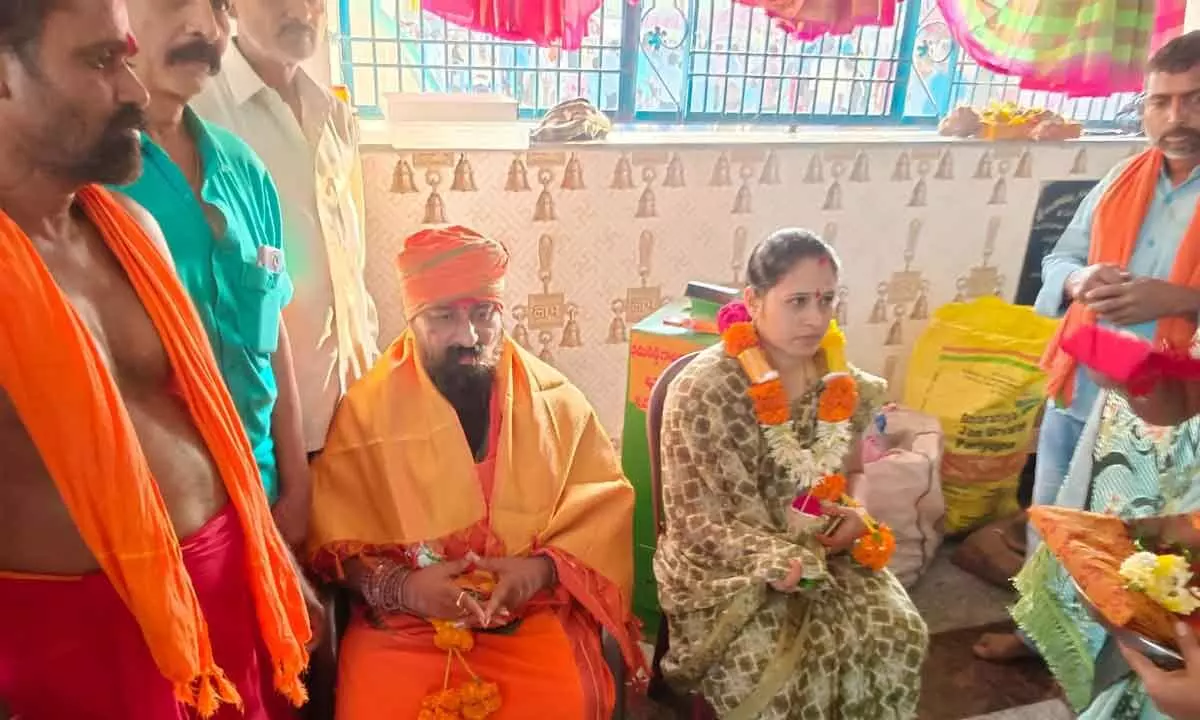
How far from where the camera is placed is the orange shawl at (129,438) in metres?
1.04

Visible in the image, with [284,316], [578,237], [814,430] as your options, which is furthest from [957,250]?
[284,316]

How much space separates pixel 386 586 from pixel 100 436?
861 millimetres

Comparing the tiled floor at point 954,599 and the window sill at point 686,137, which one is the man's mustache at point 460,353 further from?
the tiled floor at point 954,599

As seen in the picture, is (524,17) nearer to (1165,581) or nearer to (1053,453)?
(1053,453)

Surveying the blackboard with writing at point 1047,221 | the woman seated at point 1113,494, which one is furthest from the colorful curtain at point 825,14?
the woman seated at point 1113,494

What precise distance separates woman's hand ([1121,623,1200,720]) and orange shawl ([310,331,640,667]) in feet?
3.30

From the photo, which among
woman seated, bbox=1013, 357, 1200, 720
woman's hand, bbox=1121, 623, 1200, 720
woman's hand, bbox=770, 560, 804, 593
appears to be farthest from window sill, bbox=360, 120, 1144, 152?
woman's hand, bbox=1121, 623, 1200, 720

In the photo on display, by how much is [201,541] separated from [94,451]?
243 millimetres

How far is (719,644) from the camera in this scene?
6.48ft

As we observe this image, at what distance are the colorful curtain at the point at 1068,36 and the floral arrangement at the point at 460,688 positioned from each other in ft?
10.7

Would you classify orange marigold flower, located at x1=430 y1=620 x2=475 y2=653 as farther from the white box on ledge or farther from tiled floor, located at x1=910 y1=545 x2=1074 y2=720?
tiled floor, located at x1=910 y1=545 x2=1074 y2=720

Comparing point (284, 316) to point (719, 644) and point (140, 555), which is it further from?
point (719, 644)

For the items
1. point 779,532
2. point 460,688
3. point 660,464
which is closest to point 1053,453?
point 779,532

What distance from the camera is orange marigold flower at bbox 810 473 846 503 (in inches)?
82.4
